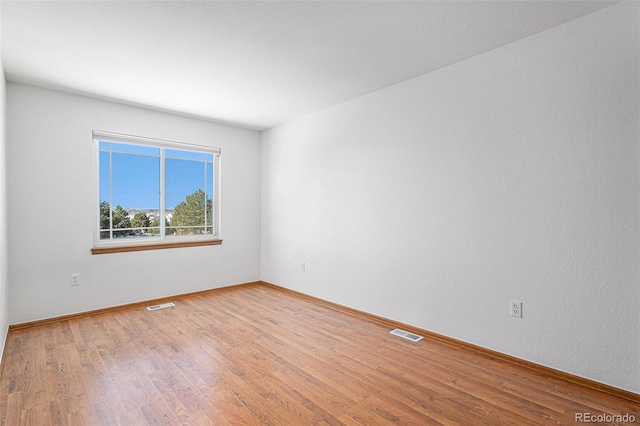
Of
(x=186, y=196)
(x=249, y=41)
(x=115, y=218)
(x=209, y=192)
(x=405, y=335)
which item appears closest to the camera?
(x=249, y=41)

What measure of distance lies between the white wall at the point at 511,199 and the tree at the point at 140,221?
249 cm

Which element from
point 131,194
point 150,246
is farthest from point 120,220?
point 150,246

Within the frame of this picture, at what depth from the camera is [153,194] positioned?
4242 millimetres

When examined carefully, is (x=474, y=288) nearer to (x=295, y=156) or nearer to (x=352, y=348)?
(x=352, y=348)

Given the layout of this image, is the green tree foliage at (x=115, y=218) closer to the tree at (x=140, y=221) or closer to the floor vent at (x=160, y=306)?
the tree at (x=140, y=221)

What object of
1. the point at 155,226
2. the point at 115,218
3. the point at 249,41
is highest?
the point at 249,41

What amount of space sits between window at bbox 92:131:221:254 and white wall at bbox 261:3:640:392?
2049 mm

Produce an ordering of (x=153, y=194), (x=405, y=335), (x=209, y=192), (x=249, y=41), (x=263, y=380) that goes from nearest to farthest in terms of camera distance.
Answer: (x=263, y=380)
(x=249, y=41)
(x=405, y=335)
(x=153, y=194)
(x=209, y=192)

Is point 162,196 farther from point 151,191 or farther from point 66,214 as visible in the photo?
point 66,214

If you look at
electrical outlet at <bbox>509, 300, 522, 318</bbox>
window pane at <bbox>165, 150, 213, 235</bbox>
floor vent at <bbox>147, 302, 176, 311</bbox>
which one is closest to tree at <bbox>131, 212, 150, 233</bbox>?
window pane at <bbox>165, 150, 213, 235</bbox>

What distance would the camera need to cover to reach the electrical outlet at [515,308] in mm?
2480

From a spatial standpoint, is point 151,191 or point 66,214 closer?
point 66,214

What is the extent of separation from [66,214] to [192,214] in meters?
1.45

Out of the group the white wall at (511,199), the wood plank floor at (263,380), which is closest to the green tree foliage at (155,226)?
the wood plank floor at (263,380)
